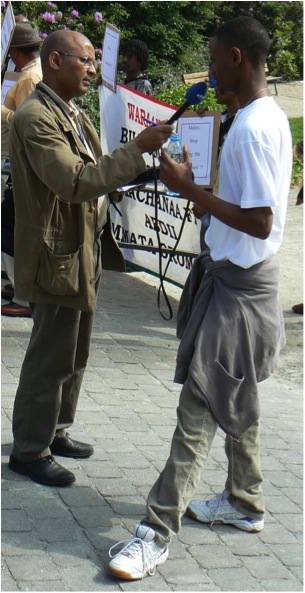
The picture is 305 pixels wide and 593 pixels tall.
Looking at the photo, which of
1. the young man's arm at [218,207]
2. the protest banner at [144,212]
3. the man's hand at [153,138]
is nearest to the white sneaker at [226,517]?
the young man's arm at [218,207]

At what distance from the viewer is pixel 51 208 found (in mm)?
4113

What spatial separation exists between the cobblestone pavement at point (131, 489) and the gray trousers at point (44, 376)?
201 millimetres

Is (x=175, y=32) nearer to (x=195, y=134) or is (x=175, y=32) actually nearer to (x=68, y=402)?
(x=195, y=134)

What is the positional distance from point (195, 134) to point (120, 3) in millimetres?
10469

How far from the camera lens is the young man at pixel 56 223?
392 centimetres

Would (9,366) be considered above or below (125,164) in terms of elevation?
below

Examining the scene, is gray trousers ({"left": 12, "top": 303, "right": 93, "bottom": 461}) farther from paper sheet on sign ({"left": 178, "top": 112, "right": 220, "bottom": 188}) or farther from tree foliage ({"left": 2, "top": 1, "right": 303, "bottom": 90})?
tree foliage ({"left": 2, "top": 1, "right": 303, "bottom": 90})

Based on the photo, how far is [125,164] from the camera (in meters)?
3.90

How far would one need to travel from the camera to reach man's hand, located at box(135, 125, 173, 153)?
386 centimetres

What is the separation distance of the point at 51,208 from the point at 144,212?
355 centimetres

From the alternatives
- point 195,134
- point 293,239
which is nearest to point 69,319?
point 195,134

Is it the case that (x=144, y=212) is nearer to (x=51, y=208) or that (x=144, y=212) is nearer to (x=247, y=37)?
(x=51, y=208)

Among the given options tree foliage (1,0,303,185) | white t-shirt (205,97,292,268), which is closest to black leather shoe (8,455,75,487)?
white t-shirt (205,97,292,268)

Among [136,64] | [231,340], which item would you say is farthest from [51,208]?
[136,64]
